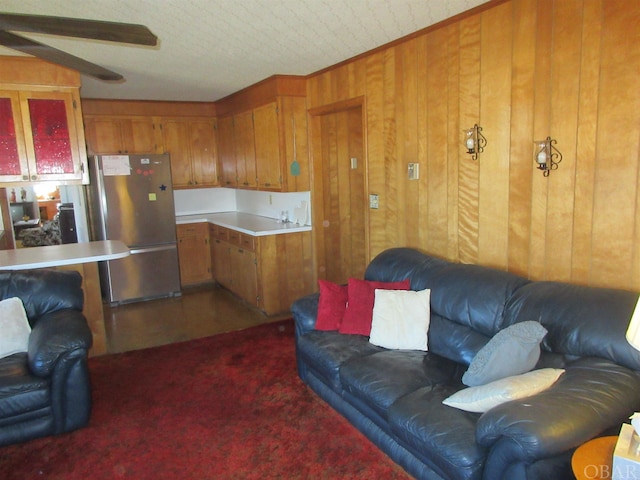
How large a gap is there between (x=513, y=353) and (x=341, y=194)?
289 centimetres

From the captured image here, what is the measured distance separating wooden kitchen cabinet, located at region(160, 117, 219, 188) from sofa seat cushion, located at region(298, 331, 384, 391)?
3832 mm

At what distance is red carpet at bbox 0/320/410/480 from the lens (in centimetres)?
243

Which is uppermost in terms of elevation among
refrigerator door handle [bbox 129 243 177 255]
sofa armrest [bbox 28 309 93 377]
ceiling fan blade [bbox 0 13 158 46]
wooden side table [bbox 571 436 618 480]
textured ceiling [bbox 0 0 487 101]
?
textured ceiling [bbox 0 0 487 101]

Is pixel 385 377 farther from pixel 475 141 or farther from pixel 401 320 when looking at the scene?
pixel 475 141

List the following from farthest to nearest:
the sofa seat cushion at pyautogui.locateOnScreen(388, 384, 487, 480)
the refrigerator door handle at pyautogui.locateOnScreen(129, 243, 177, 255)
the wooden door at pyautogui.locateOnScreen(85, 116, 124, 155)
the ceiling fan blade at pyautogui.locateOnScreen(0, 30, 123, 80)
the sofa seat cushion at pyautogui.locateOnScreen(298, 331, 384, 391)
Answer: the wooden door at pyautogui.locateOnScreen(85, 116, 124, 155), the refrigerator door handle at pyautogui.locateOnScreen(129, 243, 177, 255), the sofa seat cushion at pyautogui.locateOnScreen(298, 331, 384, 391), the ceiling fan blade at pyautogui.locateOnScreen(0, 30, 123, 80), the sofa seat cushion at pyautogui.locateOnScreen(388, 384, 487, 480)

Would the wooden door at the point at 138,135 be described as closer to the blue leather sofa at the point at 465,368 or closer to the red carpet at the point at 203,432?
the red carpet at the point at 203,432

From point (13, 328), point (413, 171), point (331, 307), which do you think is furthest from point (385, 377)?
point (13, 328)

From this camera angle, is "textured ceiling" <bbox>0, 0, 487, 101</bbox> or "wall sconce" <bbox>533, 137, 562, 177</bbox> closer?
"wall sconce" <bbox>533, 137, 562, 177</bbox>

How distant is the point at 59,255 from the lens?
12.1ft

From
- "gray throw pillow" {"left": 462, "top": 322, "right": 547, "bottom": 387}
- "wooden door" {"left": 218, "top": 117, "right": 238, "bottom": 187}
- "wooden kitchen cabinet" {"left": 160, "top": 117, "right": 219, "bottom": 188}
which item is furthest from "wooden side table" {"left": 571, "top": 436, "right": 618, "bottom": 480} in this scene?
"wooden kitchen cabinet" {"left": 160, "top": 117, "right": 219, "bottom": 188}

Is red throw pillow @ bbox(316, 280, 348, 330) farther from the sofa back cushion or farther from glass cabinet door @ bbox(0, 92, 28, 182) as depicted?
glass cabinet door @ bbox(0, 92, 28, 182)

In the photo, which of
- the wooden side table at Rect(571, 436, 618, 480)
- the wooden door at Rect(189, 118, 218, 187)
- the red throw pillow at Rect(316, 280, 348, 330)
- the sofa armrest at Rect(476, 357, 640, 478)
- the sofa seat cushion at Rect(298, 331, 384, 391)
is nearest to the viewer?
the wooden side table at Rect(571, 436, 618, 480)

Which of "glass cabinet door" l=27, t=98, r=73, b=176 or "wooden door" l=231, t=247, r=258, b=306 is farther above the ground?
"glass cabinet door" l=27, t=98, r=73, b=176

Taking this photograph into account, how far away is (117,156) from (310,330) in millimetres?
3599
